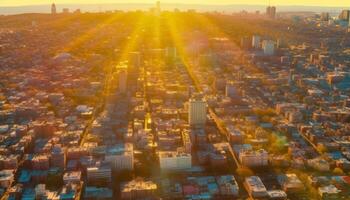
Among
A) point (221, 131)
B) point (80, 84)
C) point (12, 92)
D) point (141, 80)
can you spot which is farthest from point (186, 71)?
point (221, 131)

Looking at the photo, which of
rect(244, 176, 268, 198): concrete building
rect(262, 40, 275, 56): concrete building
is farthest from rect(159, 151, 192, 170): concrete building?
rect(262, 40, 275, 56): concrete building

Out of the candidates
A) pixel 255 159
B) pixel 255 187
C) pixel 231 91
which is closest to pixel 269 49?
pixel 231 91

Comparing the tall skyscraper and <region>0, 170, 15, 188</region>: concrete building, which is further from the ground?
the tall skyscraper

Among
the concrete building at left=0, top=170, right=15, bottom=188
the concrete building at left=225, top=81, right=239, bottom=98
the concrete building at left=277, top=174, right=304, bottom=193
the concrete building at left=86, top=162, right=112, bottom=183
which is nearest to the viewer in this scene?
the concrete building at left=277, top=174, right=304, bottom=193

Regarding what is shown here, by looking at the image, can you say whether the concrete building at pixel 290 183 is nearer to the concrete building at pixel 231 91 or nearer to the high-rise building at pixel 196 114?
the high-rise building at pixel 196 114

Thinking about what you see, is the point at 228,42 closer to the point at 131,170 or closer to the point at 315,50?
the point at 315,50

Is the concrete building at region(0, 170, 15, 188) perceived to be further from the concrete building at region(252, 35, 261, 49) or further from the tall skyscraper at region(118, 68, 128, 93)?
the concrete building at region(252, 35, 261, 49)
